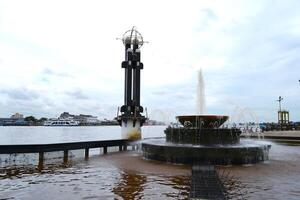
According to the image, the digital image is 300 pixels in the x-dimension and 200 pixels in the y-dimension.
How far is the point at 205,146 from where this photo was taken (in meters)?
15.1

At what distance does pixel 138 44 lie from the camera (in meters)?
32.7

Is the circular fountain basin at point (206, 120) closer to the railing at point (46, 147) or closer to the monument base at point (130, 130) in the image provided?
the railing at point (46, 147)

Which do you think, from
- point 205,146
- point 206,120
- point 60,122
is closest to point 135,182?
point 205,146

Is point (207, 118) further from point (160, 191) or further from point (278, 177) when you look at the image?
point (160, 191)

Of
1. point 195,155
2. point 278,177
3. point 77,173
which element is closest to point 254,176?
point 278,177

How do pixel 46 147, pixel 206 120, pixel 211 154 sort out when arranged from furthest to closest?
pixel 206 120
pixel 46 147
pixel 211 154

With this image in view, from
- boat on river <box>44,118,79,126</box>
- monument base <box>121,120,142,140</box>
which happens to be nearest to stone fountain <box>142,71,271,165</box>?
monument base <box>121,120,142,140</box>

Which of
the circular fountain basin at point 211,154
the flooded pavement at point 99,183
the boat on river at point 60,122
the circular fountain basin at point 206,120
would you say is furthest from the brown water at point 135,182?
the boat on river at point 60,122

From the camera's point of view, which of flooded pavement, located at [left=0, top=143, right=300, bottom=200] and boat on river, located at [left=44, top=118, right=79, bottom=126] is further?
boat on river, located at [left=44, top=118, right=79, bottom=126]

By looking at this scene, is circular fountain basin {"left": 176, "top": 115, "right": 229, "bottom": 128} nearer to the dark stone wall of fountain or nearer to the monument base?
the dark stone wall of fountain

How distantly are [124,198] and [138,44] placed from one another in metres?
26.1

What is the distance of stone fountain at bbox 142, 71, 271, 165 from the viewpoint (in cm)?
1431

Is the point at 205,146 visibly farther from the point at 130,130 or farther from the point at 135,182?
the point at 130,130

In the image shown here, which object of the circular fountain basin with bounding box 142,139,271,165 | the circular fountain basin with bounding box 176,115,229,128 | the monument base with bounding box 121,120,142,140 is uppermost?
the circular fountain basin with bounding box 176,115,229,128
